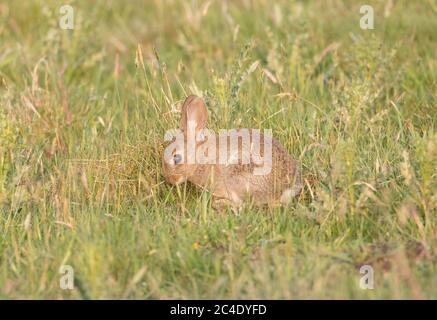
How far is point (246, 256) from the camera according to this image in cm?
420

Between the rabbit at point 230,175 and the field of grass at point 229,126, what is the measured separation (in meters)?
0.10

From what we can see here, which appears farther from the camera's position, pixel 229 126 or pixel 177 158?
pixel 229 126

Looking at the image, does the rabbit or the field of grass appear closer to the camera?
the field of grass

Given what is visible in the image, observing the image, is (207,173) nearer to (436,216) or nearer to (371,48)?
(436,216)

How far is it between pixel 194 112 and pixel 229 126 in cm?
51

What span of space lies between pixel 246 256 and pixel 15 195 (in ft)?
4.36

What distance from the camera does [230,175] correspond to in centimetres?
475

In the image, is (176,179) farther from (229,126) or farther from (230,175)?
(229,126)

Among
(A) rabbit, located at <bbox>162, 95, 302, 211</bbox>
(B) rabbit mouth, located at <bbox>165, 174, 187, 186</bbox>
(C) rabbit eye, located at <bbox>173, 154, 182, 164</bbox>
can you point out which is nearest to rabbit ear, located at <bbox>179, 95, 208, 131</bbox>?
(A) rabbit, located at <bbox>162, 95, 302, 211</bbox>

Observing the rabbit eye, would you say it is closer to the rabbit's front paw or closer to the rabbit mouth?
the rabbit mouth

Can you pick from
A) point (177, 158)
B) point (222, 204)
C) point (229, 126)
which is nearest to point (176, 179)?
point (177, 158)

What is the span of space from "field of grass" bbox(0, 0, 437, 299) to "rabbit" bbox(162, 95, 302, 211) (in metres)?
0.10

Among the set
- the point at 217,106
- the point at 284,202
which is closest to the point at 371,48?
the point at 217,106

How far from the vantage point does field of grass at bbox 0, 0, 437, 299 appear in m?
4.07
